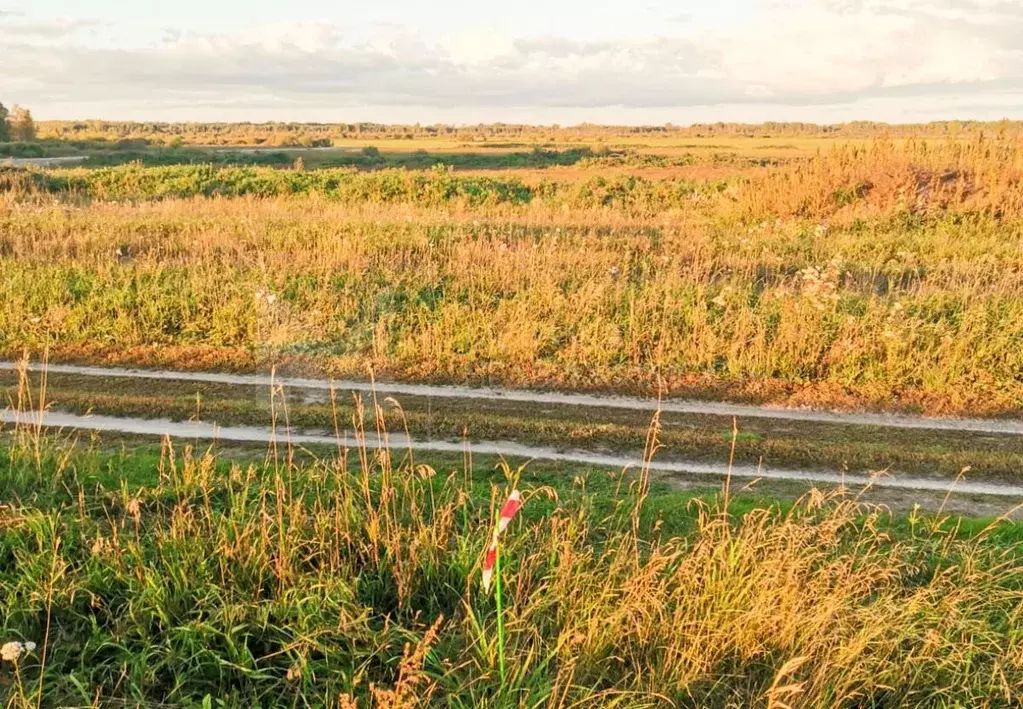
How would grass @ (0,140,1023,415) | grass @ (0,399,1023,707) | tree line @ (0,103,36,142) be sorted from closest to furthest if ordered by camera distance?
→ grass @ (0,399,1023,707)
grass @ (0,140,1023,415)
tree line @ (0,103,36,142)

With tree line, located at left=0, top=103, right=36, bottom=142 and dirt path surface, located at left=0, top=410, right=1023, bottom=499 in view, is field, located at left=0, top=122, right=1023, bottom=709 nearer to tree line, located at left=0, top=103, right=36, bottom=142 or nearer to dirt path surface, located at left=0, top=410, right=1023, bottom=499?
dirt path surface, located at left=0, top=410, right=1023, bottom=499

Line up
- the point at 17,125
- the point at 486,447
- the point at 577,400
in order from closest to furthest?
1. the point at 486,447
2. the point at 577,400
3. the point at 17,125

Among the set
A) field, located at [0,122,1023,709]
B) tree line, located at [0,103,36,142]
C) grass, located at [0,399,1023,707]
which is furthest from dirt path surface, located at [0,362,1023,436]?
tree line, located at [0,103,36,142]

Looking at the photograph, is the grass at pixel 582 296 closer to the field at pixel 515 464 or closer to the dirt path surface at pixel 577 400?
the field at pixel 515 464

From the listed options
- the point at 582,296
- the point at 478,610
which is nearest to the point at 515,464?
the point at 478,610

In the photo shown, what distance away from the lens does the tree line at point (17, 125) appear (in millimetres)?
74000

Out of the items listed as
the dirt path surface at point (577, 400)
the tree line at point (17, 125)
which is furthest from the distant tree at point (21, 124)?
the dirt path surface at point (577, 400)

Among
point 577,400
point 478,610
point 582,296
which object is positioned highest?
point 582,296

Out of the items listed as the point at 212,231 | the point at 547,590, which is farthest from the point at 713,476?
the point at 212,231

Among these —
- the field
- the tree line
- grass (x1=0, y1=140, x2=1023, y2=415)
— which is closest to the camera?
the field

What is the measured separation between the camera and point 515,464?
6.82m

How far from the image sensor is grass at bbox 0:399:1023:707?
3.90 m

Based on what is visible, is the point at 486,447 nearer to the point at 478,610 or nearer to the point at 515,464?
the point at 515,464

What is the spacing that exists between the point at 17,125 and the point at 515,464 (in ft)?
287
